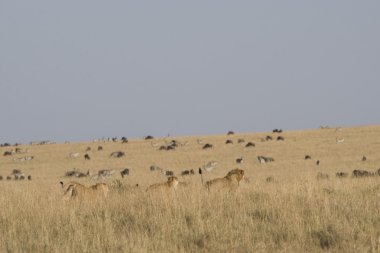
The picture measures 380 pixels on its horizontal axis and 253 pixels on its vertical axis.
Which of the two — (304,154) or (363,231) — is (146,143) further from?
(363,231)

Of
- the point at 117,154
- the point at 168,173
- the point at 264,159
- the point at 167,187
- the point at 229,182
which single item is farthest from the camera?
the point at 117,154

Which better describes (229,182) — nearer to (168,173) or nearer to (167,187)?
(167,187)

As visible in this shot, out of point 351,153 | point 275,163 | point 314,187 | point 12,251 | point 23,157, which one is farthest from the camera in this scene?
point 23,157

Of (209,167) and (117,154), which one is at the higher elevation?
(117,154)

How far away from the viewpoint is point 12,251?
10.4 meters

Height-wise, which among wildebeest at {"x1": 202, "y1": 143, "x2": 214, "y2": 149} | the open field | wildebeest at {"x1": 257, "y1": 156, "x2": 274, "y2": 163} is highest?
wildebeest at {"x1": 202, "y1": 143, "x2": 214, "y2": 149}

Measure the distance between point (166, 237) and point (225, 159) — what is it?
2742cm

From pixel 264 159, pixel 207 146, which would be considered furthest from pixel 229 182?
pixel 207 146

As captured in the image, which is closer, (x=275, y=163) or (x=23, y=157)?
(x=275, y=163)

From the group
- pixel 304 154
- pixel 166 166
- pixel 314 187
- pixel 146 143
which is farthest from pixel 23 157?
pixel 314 187

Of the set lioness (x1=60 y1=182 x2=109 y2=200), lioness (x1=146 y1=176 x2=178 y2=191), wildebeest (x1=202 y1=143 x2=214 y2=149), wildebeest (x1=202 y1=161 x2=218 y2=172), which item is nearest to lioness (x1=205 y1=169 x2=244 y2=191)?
lioness (x1=146 y1=176 x2=178 y2=191)

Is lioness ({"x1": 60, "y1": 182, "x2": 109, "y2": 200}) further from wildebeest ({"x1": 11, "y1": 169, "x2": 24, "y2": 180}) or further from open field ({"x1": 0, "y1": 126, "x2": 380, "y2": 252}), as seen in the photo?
wildebeest ({"x1": 11, "y1": 169, "x2": 24, "y2": 180})

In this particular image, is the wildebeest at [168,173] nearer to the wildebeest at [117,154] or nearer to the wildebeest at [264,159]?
the wildebeest at [264,159]

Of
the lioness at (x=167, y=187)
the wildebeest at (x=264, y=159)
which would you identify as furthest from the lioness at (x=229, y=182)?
the wildebeest at (x=264, y=159)
